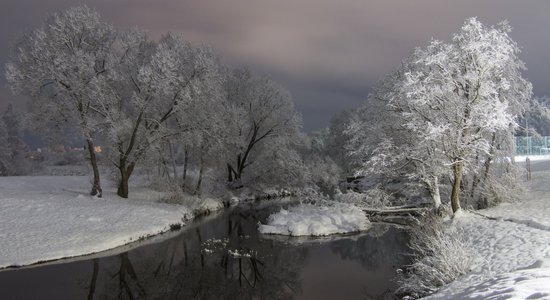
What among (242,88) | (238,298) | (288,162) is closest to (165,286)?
(238,298)

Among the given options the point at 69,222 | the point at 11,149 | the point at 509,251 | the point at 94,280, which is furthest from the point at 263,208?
the point at 11,149

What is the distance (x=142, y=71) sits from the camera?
2616 centimetres

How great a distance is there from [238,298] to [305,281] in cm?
342

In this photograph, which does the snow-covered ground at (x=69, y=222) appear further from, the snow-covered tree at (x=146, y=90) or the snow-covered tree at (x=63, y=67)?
the snow-covered tree at (x=63, y=67)

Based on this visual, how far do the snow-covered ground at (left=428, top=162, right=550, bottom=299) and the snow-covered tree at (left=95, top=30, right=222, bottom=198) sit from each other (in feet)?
60.1

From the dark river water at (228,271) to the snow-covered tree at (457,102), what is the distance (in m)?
5.06

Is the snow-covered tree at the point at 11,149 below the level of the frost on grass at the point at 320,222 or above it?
above

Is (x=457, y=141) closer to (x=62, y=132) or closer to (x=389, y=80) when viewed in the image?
(x=389, y=80)

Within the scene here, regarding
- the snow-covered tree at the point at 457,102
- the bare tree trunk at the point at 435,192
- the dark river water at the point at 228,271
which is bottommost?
the dark river water at the point at 228,271

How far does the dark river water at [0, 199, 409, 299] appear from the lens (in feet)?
47.3

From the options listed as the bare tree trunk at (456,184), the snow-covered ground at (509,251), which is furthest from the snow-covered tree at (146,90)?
the snow-covered ground at (509,251)

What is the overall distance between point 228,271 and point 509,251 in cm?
1031

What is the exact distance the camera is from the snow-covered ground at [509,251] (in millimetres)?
8664

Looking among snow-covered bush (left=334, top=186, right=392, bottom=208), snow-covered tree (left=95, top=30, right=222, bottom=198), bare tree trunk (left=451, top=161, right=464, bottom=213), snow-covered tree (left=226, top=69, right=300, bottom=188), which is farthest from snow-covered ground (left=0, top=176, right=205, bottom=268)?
bare tree trunk (left=451, top=161, right=464, bottom=213)
